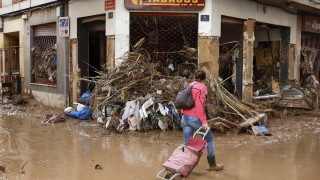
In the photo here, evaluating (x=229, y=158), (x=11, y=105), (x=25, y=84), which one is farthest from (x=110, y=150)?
(x=25, y=84)

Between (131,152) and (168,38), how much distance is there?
199 inches

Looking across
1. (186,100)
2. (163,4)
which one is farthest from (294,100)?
(186,100)

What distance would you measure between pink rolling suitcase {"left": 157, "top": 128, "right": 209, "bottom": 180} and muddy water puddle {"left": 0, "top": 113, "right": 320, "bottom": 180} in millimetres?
454

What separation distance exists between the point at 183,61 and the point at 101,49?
12.4 feet

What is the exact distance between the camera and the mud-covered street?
548 centimetres

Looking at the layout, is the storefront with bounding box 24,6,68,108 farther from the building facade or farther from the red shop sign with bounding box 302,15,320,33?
the red shop sign with bounding box 302,15,320,33

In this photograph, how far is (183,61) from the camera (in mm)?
10695

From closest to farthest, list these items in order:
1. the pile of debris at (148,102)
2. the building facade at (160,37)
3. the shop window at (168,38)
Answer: the pile of debris at (148,102) → the building facade at (160,37) → the shop window at (168,38)

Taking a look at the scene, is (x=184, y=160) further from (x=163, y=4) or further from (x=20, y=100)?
(x=20, y=100)

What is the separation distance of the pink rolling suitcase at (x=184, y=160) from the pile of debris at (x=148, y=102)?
3325mm

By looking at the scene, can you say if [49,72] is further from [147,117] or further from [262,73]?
[262,73]

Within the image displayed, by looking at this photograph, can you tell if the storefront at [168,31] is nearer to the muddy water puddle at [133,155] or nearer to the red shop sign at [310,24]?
the muddy water puddle at [133,155]

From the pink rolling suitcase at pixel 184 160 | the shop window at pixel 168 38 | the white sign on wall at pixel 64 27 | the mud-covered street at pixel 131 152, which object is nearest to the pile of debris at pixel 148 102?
the mud-covered street at pixel 131 152

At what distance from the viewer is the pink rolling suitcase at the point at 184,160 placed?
16.0 ft
